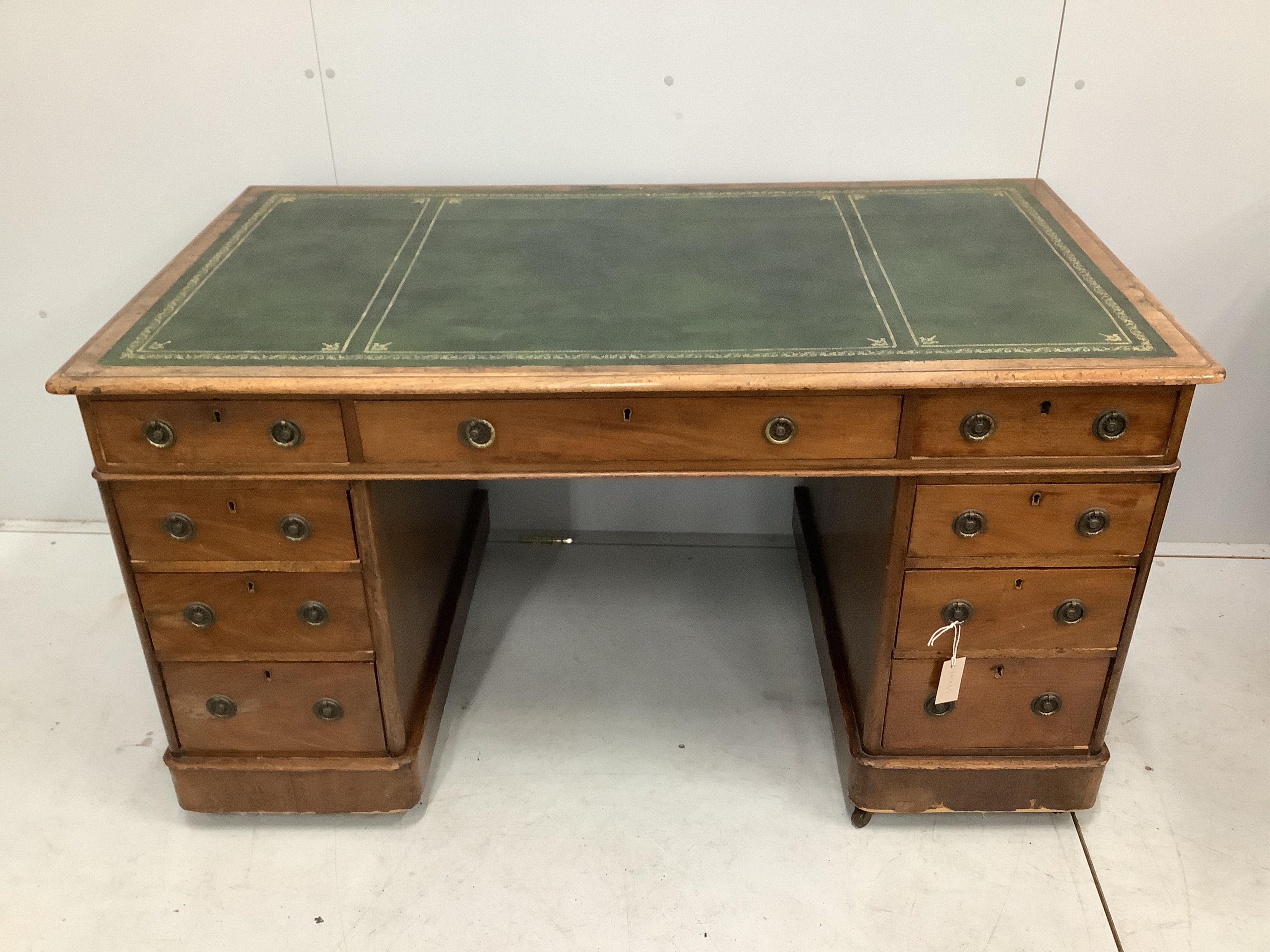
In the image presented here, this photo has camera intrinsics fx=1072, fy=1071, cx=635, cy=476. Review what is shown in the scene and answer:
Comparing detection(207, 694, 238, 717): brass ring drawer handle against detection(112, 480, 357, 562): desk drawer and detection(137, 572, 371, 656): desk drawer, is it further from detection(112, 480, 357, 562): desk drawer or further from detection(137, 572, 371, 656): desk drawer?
detection(112, 480, 357, 562): desk drawer

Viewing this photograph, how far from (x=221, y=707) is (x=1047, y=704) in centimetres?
139

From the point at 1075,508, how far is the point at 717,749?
32.8 inches

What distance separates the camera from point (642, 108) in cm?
215

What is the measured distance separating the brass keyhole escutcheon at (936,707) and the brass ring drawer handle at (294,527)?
1.04 m


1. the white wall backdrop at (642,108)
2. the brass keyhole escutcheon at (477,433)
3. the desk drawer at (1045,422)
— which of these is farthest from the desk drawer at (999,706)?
the white wall backdrop at (642,108)

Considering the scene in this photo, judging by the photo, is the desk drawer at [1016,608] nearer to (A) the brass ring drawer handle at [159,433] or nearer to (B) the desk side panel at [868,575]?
(B) the desk side panel at [868,575]

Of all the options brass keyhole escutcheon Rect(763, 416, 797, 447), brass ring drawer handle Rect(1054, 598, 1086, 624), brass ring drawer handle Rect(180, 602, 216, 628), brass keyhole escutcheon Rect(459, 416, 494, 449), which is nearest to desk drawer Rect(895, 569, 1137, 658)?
brass ring drawer handle Rect(1054, 598, 1086, 624)

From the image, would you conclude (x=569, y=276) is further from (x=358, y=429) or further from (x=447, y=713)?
(x=447, y=713)

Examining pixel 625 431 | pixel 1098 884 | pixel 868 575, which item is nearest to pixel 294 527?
pixel 625 431

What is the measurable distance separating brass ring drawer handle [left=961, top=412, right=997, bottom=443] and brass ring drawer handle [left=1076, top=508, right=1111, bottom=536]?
0.71 ft

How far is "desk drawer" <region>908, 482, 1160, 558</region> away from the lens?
159 centimetres

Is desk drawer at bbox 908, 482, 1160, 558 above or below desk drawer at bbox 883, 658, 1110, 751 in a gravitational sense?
above

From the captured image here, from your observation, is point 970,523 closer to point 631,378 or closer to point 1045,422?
point 1045,422

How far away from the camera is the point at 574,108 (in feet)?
7.07
